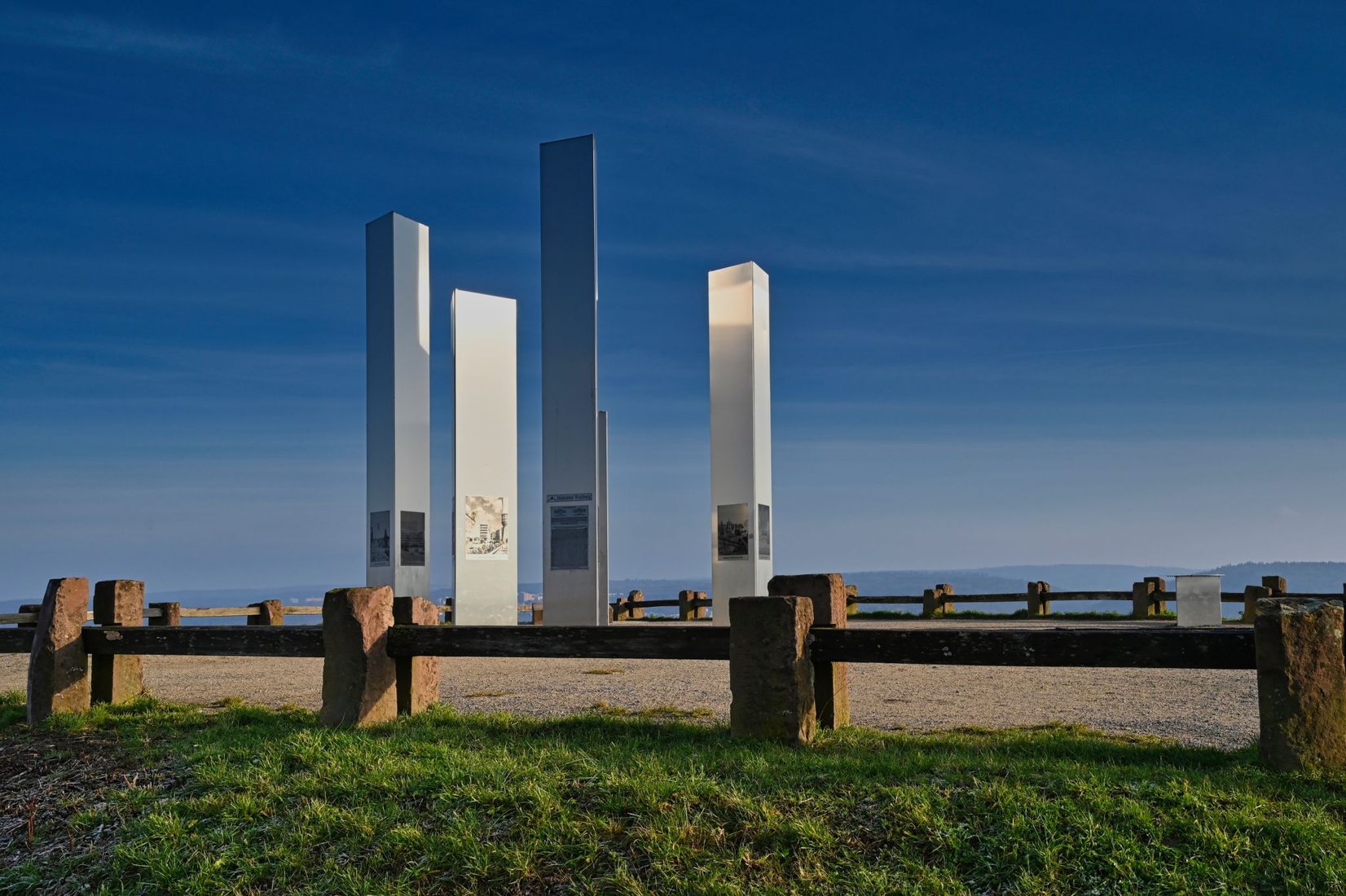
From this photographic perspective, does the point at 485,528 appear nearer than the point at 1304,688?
No

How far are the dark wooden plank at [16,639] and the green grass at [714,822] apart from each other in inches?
163

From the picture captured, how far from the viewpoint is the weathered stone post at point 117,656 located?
10570 millimetres

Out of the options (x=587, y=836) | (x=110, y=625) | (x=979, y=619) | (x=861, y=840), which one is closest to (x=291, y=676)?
(x=110, y=625)

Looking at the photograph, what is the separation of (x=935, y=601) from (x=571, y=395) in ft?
42.9

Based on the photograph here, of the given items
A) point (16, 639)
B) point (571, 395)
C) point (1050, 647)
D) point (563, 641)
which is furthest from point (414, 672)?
point (571, 395)

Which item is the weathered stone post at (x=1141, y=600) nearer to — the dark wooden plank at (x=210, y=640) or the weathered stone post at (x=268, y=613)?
the weathered stone post at (x=268, y=613)

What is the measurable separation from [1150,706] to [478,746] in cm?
765

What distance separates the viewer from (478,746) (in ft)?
25.7

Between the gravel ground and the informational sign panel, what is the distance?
4.31 meters

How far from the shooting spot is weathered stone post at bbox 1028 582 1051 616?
92.9ft

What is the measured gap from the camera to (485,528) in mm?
22578

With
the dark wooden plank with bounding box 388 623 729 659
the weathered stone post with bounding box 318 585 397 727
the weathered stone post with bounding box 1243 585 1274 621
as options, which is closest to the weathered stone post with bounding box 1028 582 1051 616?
the weathered stone post with bounding box 1243 585 1274 621

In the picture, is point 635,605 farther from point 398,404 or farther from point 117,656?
point 117,656

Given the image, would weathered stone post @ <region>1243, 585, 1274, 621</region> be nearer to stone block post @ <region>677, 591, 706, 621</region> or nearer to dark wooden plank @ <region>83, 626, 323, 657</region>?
stone block post @ <region>677, 591, 706, 621</region>
